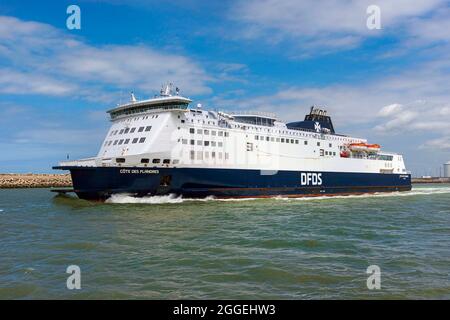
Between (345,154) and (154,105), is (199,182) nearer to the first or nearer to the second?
(154,105)

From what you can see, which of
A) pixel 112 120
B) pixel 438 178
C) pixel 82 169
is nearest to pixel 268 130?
pixel 112 120

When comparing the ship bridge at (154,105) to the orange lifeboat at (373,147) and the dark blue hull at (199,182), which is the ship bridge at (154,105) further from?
the orange lifeboat at (373,147)

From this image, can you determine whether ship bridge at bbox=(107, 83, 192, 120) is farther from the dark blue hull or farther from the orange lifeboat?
the orange lifeboat

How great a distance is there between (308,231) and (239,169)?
559 inches

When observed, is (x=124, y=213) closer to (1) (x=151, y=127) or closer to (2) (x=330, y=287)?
(1) (x=151, y=127)

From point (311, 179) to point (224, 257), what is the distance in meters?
24.2

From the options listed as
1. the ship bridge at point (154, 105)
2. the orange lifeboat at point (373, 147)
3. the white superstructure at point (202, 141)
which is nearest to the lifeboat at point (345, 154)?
the white superstructure at point (202, 141)

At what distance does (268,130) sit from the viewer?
30.4 metres

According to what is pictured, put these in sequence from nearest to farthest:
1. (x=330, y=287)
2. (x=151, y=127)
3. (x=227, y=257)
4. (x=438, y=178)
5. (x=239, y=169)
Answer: (x=330, y=287) → (x=227, y=257) → (x=151, y=127) → (x=239, y=169) → (x=438, y=178)

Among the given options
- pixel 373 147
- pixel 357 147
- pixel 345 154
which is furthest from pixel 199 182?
pixel 373 147

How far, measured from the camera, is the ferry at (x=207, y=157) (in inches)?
898

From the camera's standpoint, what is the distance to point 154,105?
25891 mm

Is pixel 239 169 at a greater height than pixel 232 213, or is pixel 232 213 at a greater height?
pixel 239 169
